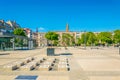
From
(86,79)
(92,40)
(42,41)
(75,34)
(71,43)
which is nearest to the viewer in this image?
(86,79)

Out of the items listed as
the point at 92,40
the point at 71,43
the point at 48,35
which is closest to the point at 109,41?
the point at 92,40

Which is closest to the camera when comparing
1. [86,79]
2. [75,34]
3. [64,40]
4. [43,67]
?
[86,79]

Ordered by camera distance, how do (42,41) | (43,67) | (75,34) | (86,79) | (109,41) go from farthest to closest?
(75,34) < (42,41) < (109,41) < (43,67) < (86,79)

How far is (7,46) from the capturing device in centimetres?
5603

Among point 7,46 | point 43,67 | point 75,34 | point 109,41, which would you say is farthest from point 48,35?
point 43,67

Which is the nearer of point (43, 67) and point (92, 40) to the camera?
point (43, 67)

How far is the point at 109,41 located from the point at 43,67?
91.9 metres

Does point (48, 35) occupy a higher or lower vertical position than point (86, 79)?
higher

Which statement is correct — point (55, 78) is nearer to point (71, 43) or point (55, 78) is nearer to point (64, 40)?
point (64, 40)

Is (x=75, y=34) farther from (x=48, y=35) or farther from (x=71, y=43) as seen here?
(x=48, y=35)

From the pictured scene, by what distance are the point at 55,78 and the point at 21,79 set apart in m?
1.73

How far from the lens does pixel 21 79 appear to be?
991 cm

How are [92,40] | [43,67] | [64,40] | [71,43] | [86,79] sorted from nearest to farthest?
[86,79]
[43,67]
[92,40]
[64,40]
[71,43]

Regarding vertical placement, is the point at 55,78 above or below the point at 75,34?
below
